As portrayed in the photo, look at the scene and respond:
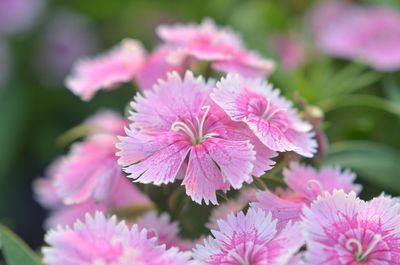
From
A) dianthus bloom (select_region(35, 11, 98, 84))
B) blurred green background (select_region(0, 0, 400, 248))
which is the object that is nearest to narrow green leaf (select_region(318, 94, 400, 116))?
blurred green background (select_region(0, 0, 400, 248))

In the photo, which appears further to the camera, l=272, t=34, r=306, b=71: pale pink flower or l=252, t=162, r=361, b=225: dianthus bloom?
l=272, t=34, r=306, b=71: pale pink flower

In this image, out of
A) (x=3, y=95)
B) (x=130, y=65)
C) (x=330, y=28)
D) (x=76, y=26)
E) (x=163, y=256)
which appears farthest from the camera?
(x=76, y=26)

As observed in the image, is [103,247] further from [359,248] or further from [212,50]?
[212,50]

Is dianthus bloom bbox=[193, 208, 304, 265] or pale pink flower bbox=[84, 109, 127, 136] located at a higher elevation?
pale pink flower bbox=[84, 109, 127, 136]

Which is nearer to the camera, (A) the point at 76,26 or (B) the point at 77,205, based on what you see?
(B) the point at 77,205

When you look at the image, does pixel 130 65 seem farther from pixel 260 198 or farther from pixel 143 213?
pixel 260 198

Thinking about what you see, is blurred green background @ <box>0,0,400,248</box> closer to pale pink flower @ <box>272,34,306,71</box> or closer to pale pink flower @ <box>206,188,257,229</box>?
pale pink flower @ <box>272,34,306,71</box>

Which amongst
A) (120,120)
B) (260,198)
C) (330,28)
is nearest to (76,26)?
(330,28)
